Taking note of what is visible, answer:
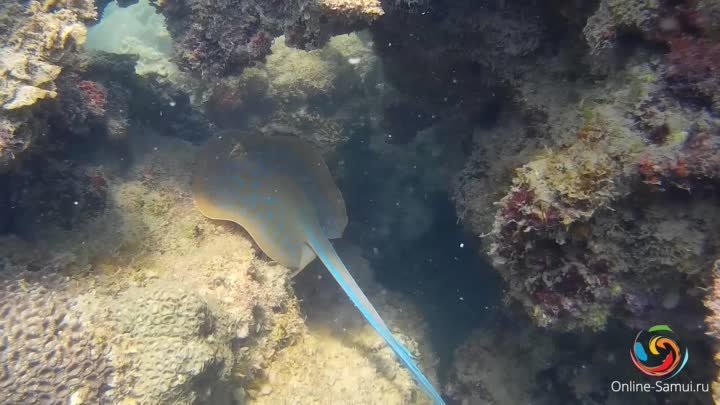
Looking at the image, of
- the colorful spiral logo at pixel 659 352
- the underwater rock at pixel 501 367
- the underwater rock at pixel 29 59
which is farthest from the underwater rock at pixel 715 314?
the underwater rock at pixel 29 59

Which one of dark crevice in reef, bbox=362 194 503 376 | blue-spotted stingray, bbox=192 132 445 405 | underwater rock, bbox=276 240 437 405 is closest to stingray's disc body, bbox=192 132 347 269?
blue-spotted stingray, bbox=192 132 445 405

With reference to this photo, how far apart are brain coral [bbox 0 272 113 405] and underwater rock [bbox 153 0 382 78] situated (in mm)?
3253

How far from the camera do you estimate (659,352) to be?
394 cm

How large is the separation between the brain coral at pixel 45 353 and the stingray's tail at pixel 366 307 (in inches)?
101

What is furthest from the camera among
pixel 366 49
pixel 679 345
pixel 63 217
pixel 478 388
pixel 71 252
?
pixel 366 49

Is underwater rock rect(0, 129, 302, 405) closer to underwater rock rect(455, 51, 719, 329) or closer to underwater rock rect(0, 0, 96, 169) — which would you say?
underwater rock rect(0, 0, 96, 169)

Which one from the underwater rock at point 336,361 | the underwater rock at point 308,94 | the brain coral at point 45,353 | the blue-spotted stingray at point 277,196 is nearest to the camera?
the brain coral at point 45,353

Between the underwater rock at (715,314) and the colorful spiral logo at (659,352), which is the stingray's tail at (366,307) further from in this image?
the underwater rock at (715,314)

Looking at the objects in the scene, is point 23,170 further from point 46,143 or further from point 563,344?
point 563,344

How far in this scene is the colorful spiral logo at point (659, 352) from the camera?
12.4ft

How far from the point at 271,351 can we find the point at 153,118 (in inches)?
193

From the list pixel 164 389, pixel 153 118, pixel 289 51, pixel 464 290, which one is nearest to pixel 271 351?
pixel 164 389

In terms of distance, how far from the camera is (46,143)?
494 cm

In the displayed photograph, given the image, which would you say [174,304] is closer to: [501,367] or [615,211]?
[615,211]
